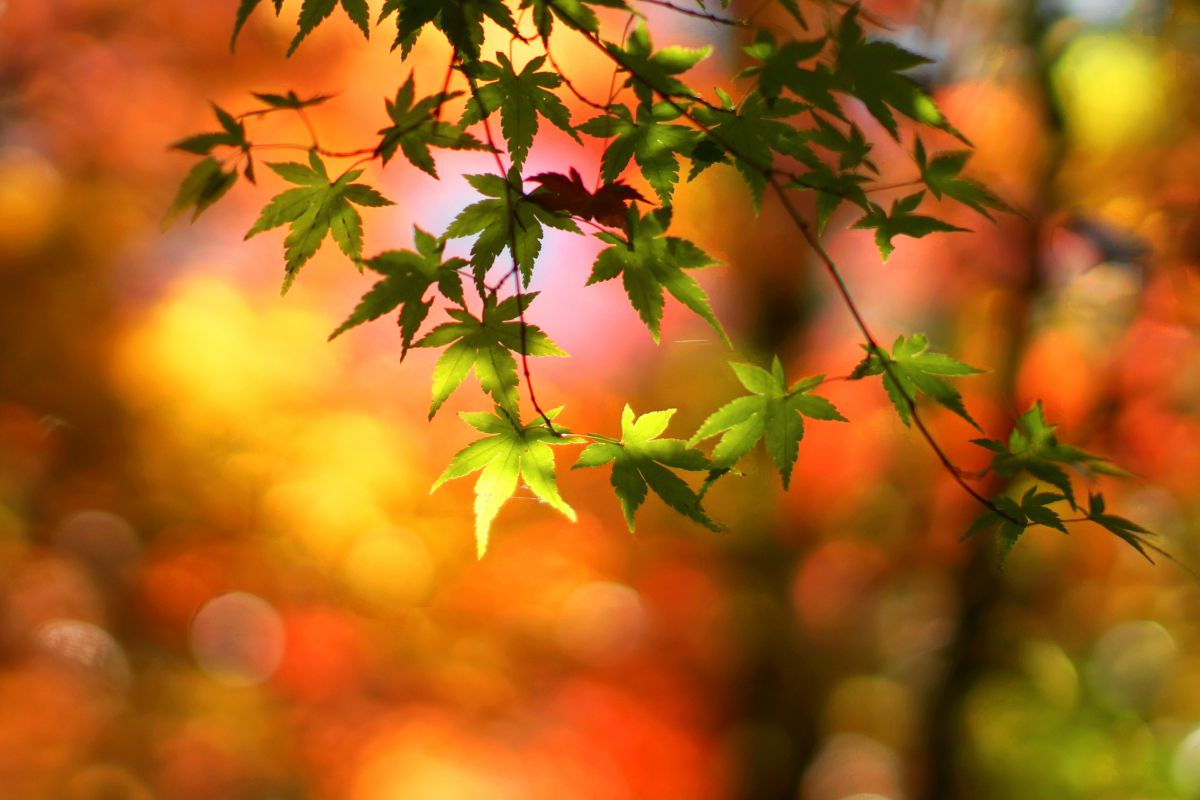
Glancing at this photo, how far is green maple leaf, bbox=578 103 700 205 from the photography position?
1183 millimetres

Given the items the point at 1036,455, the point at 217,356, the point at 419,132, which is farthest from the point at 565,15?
the point at 217,356

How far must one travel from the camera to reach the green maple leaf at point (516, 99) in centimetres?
118

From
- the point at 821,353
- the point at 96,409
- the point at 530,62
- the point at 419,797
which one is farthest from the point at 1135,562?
the point at 96,409

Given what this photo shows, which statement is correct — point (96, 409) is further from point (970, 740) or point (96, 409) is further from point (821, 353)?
point (970, 740)

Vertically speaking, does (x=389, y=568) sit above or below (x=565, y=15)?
above

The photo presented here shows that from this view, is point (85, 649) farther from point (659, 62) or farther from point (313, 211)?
point (659, 62)

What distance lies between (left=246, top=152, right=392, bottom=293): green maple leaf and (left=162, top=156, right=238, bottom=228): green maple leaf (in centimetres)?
10

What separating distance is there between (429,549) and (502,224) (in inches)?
160

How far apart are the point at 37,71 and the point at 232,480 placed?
247 centimetres

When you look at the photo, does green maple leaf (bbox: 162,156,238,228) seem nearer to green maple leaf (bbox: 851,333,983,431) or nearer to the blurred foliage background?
green maple leaf (bbox: 851,333,983,431)

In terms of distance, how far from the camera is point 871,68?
38.8 inches

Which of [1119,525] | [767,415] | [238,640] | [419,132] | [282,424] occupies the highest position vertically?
[282,424]

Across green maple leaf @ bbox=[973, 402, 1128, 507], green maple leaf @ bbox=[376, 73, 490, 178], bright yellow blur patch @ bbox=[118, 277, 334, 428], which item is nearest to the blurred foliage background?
bright yellow blur patch @ bbox=[118, 277, 334, 428]

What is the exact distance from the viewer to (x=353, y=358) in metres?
4.92
